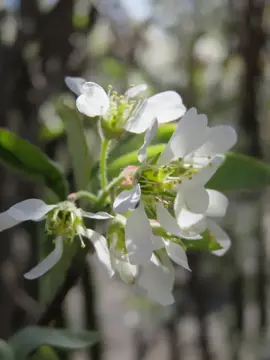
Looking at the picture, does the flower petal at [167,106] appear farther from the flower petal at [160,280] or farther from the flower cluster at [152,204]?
the flower petal at [160,280]

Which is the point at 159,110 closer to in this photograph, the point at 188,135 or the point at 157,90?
the point at 188,135

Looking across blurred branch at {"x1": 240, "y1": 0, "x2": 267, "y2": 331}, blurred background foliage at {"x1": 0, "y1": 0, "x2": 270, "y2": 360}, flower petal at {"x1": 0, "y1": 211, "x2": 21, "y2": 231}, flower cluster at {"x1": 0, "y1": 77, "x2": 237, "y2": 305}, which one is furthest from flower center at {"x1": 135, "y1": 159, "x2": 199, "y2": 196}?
blurred branch at {"x1": 240, "y1": 0, "x2": 267, "y2": 331}

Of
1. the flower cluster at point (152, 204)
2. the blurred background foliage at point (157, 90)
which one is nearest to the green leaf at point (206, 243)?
the flower cluster at point (152, 204)

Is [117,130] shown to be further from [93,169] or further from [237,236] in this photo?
[237,236]

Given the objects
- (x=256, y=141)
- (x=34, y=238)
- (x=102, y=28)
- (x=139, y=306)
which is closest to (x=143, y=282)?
(x=34, y=238)

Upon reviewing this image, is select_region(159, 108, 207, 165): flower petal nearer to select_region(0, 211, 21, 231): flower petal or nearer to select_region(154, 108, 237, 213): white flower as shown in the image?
select_region(154, 108, 237, 213): white flower

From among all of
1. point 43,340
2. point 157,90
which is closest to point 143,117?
point 43,340
